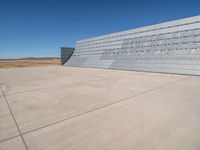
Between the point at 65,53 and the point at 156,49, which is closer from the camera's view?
the point at 156,49

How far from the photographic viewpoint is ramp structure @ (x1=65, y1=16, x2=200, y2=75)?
12686mm

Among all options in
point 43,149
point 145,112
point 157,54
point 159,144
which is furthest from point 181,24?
point 43,149

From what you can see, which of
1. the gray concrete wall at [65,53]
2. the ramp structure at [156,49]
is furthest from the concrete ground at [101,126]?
the gray concrete wall at [65,53]

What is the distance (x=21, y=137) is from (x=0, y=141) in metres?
0.29

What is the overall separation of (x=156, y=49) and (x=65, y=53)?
69.7ft

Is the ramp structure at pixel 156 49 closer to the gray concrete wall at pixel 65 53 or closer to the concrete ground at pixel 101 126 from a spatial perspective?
the gray concrete wall at pixel 65 53

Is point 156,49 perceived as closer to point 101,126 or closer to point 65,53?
point 101,126

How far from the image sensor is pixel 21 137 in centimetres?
209

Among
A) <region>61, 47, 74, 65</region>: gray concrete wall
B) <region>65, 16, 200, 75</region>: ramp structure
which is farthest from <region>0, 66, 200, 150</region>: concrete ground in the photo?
<region>61, 47, 74, 65</region>: gray concrete wall

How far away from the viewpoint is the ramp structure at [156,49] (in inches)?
499

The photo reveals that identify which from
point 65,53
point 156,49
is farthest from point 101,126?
point 65,53

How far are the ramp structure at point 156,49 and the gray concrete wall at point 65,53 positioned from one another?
866 cm

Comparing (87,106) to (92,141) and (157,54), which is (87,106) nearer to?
(92,141)

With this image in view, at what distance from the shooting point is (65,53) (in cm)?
3028
